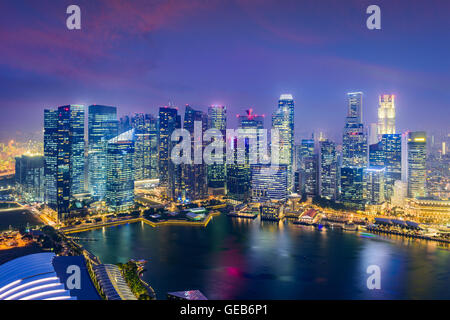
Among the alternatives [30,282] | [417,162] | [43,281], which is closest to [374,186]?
[417,162]

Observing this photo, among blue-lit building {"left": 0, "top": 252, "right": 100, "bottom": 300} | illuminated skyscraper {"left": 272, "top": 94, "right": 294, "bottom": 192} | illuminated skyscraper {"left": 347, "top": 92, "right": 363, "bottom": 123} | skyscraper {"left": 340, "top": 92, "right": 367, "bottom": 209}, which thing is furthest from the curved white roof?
illuminated skyscraper {"left": 347, "top": 92, "right": 363, "bottom": 123}

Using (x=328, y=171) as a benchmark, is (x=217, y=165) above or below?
above

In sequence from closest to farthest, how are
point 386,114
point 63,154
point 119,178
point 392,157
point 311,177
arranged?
point 63,154
point 119,178
point 311,177
point 392,157
point 386,114

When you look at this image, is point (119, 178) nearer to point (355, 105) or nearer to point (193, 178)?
point (193, 178)

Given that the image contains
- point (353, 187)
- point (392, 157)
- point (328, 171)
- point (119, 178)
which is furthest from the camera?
point (392, 157)

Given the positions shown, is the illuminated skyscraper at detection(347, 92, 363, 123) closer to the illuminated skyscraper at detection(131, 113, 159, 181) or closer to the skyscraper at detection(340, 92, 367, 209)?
the skyscraper at detection(340, 92, 367, 209)

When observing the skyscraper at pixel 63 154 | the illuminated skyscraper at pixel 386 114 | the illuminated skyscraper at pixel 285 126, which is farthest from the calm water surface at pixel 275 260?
the illuminated skyscraper at pixel 386 114
